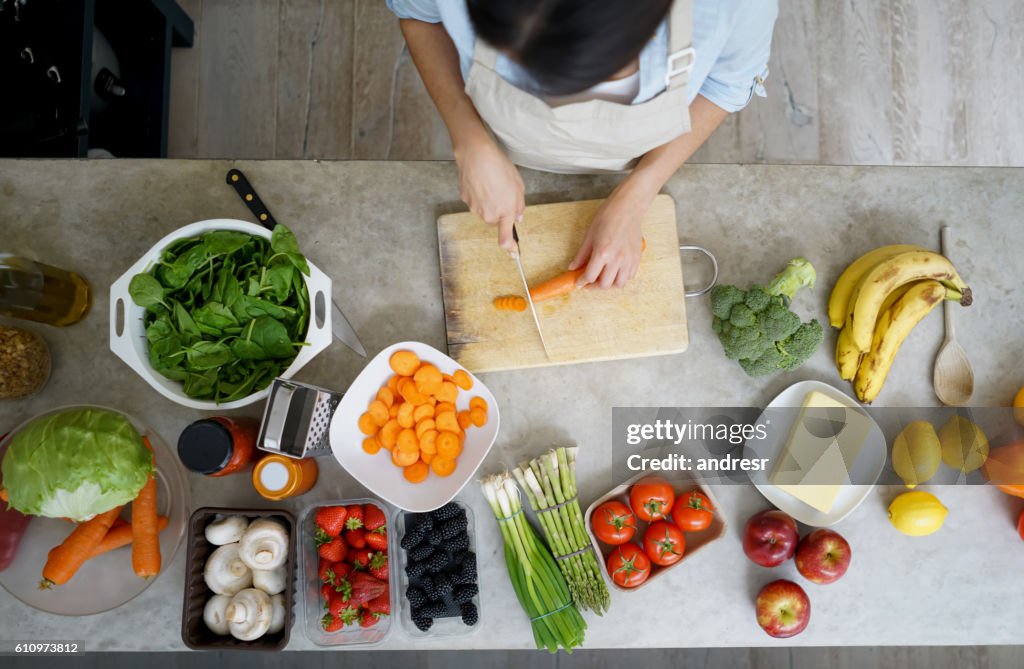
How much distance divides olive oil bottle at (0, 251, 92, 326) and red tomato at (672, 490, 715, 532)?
1.29 meters

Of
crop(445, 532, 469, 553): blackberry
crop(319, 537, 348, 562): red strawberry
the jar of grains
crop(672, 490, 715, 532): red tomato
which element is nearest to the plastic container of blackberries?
crop(445, 532, 469, 553): blackberry

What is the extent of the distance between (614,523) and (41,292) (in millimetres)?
1214

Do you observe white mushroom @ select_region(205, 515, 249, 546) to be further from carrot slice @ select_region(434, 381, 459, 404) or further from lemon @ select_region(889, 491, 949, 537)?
lemon @ select_region(889, 491, 949, 537)

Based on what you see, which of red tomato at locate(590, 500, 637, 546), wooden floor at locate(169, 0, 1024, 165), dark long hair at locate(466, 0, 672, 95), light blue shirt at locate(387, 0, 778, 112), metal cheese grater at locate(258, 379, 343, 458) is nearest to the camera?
dark long hair at locate(466, 0, 672, 95)

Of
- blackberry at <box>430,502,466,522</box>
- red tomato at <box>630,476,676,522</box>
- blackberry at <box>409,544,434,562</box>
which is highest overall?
red tomato at <box>630,476,676,522</box>

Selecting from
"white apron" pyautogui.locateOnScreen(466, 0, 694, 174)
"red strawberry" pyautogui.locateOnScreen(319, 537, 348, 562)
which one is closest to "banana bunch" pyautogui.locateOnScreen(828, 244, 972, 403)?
"white apron" pyautogui.locateOnScreen(466, 0, 694, 174)

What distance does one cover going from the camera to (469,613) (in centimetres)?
123

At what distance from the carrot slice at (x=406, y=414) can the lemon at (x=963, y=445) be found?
3.54 feet

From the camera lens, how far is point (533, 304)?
1300 mm

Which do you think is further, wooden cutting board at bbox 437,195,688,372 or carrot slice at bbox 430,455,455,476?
wooden cutting board at bbox 437,195,688,372

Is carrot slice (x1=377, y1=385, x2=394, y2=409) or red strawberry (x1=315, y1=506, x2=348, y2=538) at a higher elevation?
carrot slice (x1=377, y1=385, x2=394, y2=409)

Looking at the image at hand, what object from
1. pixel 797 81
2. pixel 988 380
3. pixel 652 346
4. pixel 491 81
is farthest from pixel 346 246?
pixel 797 81

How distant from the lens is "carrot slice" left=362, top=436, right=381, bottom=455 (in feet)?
3.90

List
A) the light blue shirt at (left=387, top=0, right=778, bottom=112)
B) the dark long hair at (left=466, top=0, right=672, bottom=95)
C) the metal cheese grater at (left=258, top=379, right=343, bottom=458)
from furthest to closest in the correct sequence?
the metal cheese grater at (left=258, top=379, right=343, bottom=458) → the light blue shirt at (left=387, top=0, right=778, bottom=112) → the dark long hair at (left=466, top=0, right=672, bottom=95)
